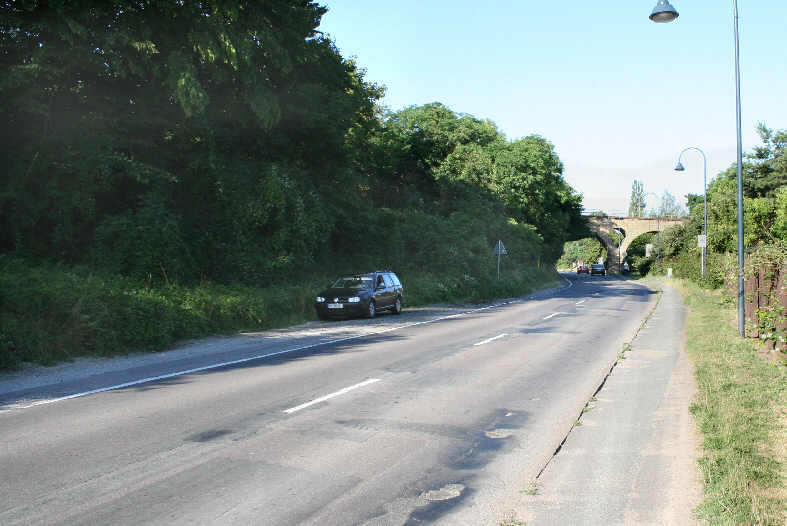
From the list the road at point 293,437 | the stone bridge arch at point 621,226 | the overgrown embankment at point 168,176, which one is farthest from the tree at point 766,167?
the stone bridge arch at point 621,226

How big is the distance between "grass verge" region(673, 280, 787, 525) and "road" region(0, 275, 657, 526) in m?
1.44

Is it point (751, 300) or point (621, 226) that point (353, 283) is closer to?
point (751, 300)

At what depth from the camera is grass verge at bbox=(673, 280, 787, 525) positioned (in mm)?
4398

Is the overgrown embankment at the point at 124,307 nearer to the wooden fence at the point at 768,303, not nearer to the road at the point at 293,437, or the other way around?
the road at the point at 293,437

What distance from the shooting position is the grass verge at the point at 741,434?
4.40 meters

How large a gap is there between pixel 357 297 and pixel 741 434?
1558cm

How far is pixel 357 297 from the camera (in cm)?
2095

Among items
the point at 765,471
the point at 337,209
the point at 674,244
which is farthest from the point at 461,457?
the point at 674,244

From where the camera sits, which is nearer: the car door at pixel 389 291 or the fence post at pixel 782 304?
the fence post at pixel 782 304

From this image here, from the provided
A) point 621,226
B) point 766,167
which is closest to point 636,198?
point 621,226

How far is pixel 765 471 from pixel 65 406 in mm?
7686

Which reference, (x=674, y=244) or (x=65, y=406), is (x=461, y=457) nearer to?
(x=65, y=406)

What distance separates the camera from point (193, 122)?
22.7m

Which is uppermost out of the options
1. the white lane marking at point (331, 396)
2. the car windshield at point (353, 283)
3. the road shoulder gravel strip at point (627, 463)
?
the car windshield at point (353, 283)
